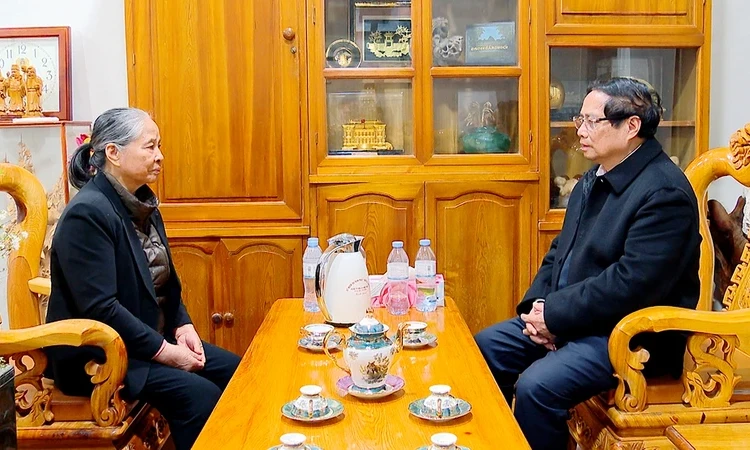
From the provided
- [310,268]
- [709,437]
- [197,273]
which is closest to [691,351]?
[709,437]

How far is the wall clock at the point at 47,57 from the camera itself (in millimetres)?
3293

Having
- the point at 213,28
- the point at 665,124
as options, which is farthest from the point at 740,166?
the point at 213,28

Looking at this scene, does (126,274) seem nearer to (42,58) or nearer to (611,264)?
(611,264)

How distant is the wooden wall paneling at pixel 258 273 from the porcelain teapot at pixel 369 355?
1.53 metres

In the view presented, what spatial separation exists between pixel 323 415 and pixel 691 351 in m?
1.02

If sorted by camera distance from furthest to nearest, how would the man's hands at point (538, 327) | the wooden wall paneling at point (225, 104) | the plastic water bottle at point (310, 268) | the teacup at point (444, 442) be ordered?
the wooden wall paneling at point (225, 104), the plastic water bottle at point (310, 268), the man's hands at point (538, 327), the teacup at point (444, 442)

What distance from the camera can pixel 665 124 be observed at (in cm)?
330

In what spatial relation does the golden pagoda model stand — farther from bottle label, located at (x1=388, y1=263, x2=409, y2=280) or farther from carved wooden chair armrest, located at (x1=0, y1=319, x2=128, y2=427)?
carved wooden chair armrest, located at (x1=0, y1=319, x2=128, y2=427)

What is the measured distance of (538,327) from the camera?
2328 mm

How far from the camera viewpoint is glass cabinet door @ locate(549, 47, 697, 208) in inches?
127

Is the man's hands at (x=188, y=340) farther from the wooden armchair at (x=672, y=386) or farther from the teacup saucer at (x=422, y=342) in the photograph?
the wooden armchair at (x=672, y=386)

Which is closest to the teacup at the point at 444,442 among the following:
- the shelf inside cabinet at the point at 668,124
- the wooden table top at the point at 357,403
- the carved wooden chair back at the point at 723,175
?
the wooden table top at the point at 357,403

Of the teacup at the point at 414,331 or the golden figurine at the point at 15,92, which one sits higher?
the golden figurine at the point at 15,92

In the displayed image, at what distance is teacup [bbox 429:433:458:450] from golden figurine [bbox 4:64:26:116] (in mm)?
2531
